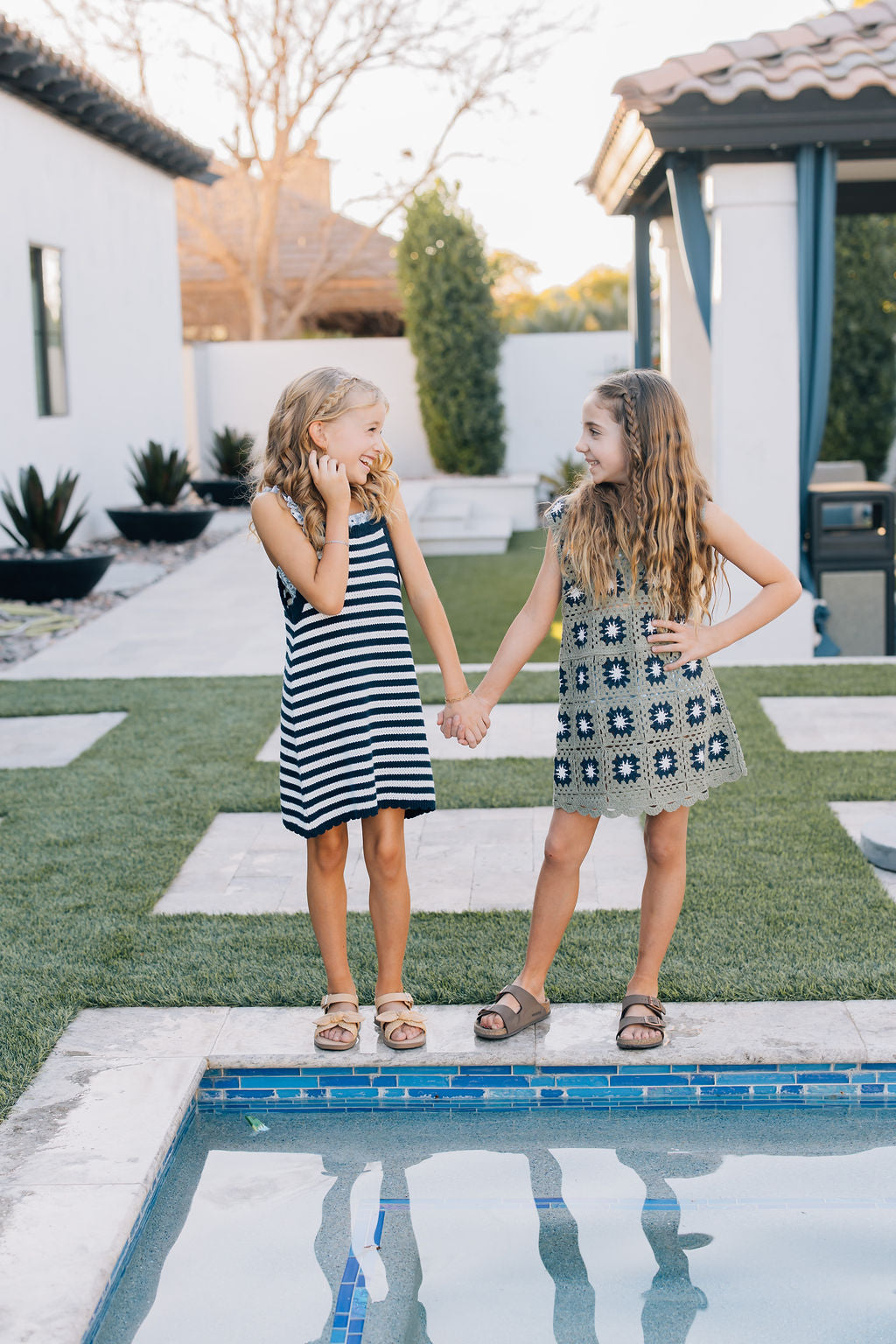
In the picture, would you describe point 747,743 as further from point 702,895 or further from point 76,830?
point 76,830

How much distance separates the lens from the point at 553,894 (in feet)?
9.30

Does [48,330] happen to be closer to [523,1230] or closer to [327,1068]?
[327,1068]

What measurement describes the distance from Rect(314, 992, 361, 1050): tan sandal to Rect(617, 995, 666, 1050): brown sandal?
54 cm

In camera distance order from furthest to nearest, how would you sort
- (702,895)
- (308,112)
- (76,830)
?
(308,112)
(76,830)
(702,895)

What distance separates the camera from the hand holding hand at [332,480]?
2598 millimetres

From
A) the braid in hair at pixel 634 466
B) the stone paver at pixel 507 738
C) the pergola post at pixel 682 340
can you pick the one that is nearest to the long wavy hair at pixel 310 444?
the braid in hair at pixel 634 466

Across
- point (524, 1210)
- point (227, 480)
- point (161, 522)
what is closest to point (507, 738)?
point (524, 1210)

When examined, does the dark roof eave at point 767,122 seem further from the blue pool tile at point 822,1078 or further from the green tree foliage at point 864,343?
the green tree foliage at point 864,343

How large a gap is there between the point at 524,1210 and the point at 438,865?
1661 mm

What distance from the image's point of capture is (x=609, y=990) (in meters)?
3.03

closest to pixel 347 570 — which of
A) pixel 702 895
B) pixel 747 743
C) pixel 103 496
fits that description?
pixel 702 895

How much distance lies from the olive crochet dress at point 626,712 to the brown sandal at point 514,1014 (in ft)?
1.40

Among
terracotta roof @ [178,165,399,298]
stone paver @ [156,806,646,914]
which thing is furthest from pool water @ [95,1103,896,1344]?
terracotta roof @ [178,165,399,298]

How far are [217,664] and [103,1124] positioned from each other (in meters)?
4.51
